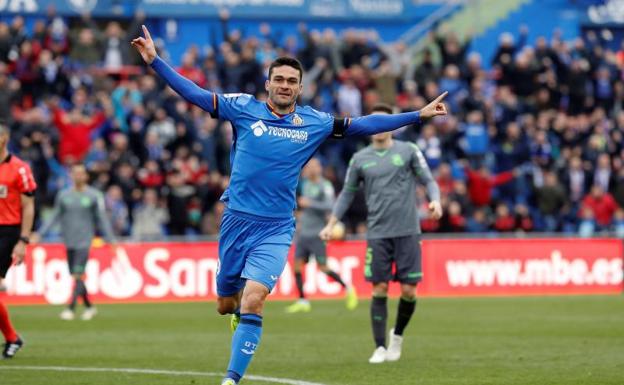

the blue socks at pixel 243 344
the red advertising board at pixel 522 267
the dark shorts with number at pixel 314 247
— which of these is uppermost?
the blue socks at pixel 243 344

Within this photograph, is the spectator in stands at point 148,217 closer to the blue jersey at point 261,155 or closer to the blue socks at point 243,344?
the blue jersey at point 261,155

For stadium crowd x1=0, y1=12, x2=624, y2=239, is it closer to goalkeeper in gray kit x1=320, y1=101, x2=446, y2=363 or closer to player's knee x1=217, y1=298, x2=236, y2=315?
goalkeeper in gray kit x1=320, y1=101, x2=446, y2=363

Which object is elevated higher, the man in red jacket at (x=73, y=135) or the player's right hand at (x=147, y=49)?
the player's right hand at (x=147, y=49)

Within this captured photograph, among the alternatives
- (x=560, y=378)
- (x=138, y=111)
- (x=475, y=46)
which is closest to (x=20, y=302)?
(x=138, y=111)

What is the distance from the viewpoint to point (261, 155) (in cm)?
999

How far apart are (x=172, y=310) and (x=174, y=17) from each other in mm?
12962

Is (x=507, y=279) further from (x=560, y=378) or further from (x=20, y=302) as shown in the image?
(x=560, y=378)

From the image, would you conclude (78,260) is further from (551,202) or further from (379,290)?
(551,202)

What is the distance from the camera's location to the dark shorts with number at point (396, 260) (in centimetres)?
1349

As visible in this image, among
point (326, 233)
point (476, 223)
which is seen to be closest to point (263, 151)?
point (326, 233)

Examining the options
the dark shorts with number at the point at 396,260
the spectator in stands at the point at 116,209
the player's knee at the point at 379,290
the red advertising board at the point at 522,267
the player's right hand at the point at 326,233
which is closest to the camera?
the player's right hand at the point at 326,233

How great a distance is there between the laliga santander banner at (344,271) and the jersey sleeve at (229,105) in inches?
524

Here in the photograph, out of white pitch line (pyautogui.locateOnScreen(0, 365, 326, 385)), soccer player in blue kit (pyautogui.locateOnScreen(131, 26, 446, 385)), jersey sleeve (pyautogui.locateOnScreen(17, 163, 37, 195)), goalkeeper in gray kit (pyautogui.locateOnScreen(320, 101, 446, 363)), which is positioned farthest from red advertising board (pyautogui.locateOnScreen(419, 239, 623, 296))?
soccer player in blue kit (pyautogui.locateOnScreen(131, 26, 446, 385))

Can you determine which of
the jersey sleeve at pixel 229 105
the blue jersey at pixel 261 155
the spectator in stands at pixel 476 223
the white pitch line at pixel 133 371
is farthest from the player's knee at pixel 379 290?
the spectator in stands at pixel 476 223
